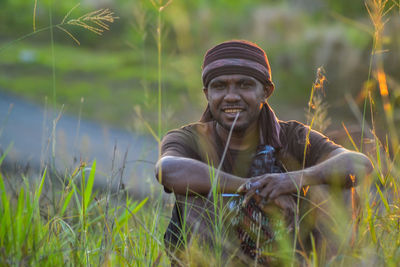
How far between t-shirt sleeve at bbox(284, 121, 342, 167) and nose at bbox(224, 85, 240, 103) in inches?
13.7

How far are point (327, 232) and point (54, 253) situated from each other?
1080 millimetres

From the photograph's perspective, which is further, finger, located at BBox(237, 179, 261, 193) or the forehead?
the forehead

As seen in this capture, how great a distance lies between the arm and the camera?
257cm

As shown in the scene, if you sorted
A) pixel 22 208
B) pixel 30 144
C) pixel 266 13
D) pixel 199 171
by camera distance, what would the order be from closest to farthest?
pixel 22 208
pixel 199 171
pixel 30 144
pixel 266 13

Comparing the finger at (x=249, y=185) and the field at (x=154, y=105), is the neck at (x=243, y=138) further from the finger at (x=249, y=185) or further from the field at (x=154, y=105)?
the finger at (x=249, y=185)

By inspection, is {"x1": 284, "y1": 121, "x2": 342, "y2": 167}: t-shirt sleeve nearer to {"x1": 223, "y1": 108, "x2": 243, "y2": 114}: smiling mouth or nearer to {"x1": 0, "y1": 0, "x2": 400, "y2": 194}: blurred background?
{"x1": 223, "y1": 108, "x2": 243, "y2": 114}: smiling mouth

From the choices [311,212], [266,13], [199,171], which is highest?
[266,13]

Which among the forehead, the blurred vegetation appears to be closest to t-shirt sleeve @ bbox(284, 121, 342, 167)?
the forehead

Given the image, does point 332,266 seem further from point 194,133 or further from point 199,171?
point 194,133

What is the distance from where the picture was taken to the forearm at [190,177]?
262cm

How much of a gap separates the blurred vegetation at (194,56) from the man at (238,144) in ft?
12.4

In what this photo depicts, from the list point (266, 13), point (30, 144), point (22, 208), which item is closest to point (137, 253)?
point (22, 208)

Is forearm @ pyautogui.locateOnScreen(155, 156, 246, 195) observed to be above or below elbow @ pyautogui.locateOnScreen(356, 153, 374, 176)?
below

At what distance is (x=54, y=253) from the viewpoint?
7.70 feet
